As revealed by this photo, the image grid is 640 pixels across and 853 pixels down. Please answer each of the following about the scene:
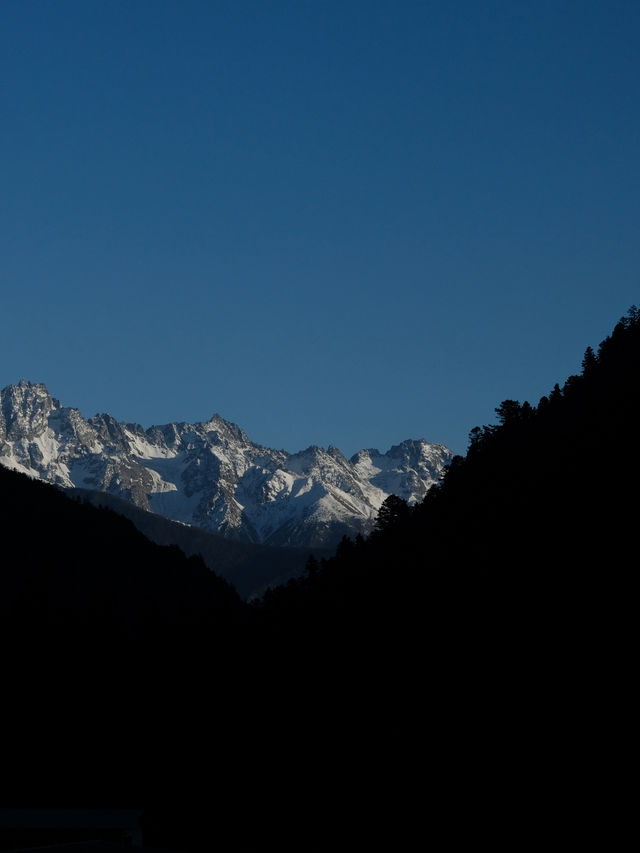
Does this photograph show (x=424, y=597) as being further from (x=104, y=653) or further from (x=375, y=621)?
(x=104, y=653)

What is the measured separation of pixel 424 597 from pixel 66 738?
37443mm

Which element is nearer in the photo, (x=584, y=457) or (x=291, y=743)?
(x=291, y=743)

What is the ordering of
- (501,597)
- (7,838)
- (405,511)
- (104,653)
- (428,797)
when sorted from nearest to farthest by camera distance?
(7,838) → (428,797) → (501,597) → (104,653) → (405,511)

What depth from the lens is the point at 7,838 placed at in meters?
39.7

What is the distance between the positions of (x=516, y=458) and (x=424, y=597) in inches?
2073

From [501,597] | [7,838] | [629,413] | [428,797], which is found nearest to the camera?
[7,838]

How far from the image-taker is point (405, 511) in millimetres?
179250

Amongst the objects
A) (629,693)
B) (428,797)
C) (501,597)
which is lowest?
(428,797)

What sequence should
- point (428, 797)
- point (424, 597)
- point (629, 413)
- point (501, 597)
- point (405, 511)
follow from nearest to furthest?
point (428, 797)
point (501, 597)
point (424, 597)
point (629, 413)
point (405, 511)

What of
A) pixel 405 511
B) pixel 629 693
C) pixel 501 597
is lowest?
pixel 629 693

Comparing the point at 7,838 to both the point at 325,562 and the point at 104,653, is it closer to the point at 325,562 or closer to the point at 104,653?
the point at 104,653

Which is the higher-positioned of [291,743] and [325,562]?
[325,562]

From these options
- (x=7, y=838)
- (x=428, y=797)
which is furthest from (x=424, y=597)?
(x=7, y=838)

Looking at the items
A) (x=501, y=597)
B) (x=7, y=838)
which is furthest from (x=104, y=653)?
(x=7, y=838)
